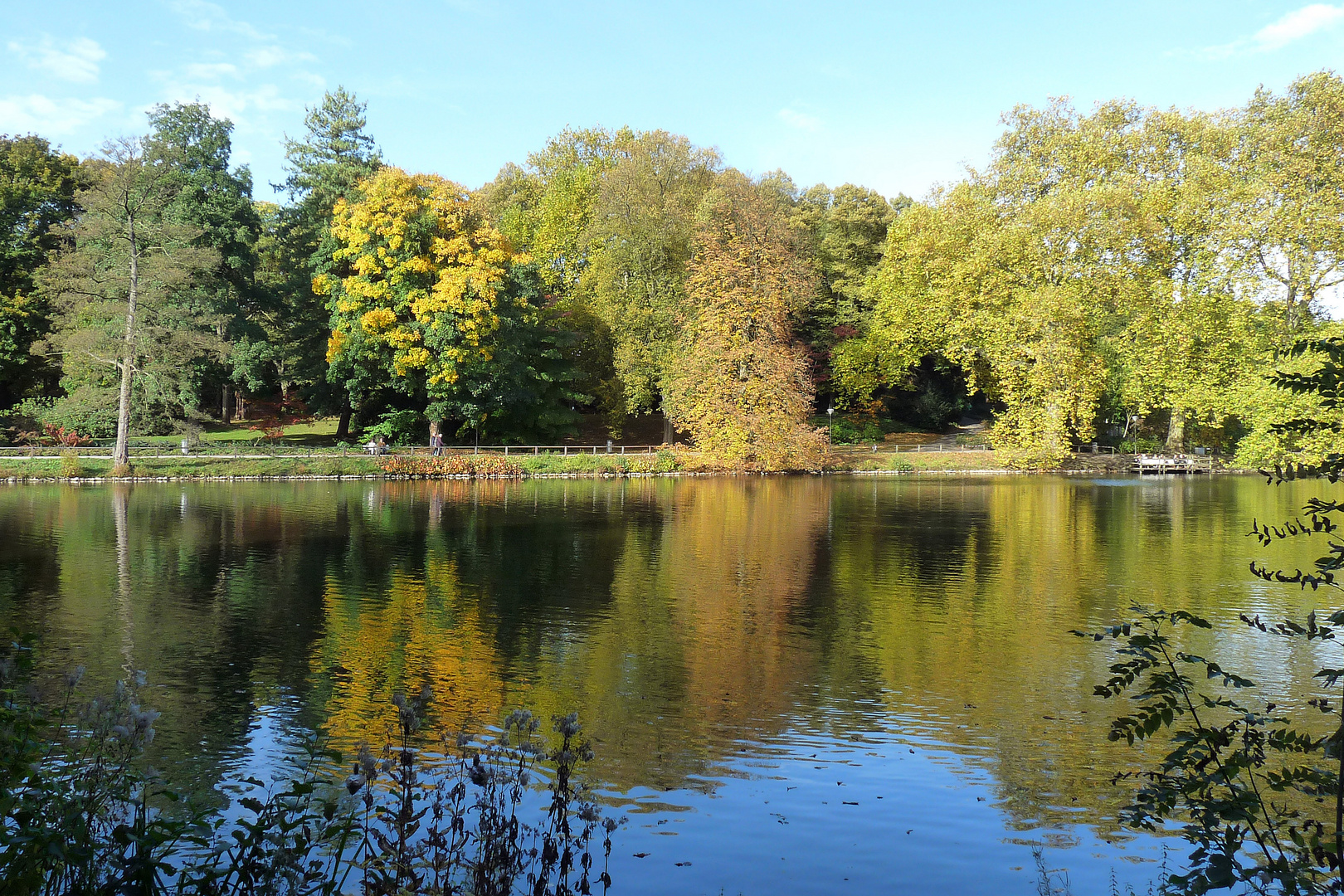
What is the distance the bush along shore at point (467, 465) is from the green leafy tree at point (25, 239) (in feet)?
33.8

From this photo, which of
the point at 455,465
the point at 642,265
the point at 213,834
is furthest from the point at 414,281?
the point at 213,834

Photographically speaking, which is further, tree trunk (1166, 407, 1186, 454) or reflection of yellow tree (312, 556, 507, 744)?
tree trunk (1166, 407, 1186, 454)

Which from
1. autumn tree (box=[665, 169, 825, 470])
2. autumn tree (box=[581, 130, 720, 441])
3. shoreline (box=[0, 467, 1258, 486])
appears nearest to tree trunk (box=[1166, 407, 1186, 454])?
shoreline (box=[0, 467, 1258, 486])

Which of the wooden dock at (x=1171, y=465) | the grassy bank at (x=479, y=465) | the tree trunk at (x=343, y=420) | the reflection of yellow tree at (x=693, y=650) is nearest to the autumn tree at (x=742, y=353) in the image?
the grassy bank at (x=479, y=465)

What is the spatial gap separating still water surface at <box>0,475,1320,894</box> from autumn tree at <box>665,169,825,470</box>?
1968 cm

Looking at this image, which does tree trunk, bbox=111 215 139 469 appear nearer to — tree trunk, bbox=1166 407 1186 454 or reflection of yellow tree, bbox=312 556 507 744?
reflection of yellow tree, bbox=312 556 507 744

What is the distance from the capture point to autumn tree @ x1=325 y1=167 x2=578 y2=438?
42.9m

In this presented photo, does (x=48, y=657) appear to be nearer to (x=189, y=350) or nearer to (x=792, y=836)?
(x=792, y=836)

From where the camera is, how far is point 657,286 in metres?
52.2

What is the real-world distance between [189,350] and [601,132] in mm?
35265

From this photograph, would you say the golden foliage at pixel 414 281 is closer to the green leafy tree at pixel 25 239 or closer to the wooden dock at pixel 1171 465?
the green leafy tree at pixel 25 239

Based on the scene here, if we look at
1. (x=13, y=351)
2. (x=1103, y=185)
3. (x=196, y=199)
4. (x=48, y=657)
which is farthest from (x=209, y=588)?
(x=1103, y=185)

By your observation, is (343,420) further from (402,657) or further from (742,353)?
(402,657)

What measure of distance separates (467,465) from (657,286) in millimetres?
15922
